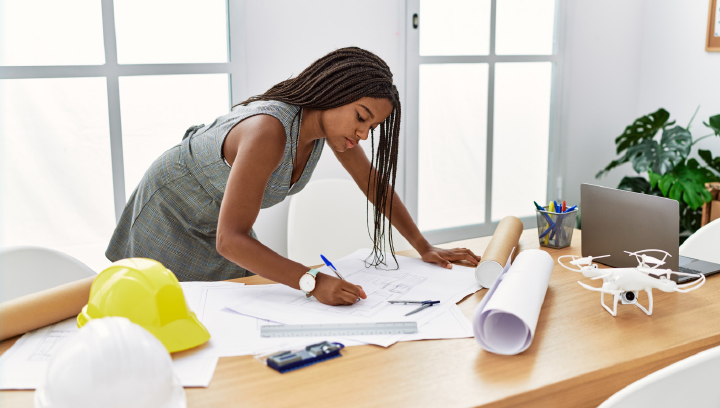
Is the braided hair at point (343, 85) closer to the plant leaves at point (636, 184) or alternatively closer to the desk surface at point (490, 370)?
the desk surface at point (490, 370)

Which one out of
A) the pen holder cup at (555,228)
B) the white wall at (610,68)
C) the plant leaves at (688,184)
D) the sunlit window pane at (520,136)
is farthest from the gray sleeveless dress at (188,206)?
the plant leaves at (688,184)

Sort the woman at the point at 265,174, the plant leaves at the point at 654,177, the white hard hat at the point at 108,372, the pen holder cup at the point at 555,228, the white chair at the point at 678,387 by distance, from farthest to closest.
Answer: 1. the plant leaves at the point at 654,177
2. the pen holder cup at the point at 555,228
3. the woman at the point at 265,174
4. the white chair at the point at 678,387
5. the white hard hat at the point at 108,372

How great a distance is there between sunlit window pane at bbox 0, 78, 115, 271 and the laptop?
175cm

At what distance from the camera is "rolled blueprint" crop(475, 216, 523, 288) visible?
1332 mm

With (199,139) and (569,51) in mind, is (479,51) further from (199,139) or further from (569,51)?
(199,139)

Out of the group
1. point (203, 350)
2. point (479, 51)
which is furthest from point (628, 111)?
point (203, 350)

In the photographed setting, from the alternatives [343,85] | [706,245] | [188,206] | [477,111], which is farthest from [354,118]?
[477,111]

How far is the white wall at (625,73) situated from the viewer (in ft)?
10.2

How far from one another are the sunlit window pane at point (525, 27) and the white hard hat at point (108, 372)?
2.61 meters

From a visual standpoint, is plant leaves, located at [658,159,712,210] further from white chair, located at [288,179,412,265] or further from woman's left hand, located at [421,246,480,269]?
woman's left hand, located at [421,246,480,269]

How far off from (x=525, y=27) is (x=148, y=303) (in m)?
2.61

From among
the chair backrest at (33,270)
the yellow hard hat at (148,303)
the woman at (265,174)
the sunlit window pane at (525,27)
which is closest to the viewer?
the yellow hard hat at (148,303)

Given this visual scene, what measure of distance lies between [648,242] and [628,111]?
2.36m

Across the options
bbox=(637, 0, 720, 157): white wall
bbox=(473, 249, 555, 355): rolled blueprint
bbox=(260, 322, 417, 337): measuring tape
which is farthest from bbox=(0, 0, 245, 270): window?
bbox=(637, 0, 720, 157): white wall
